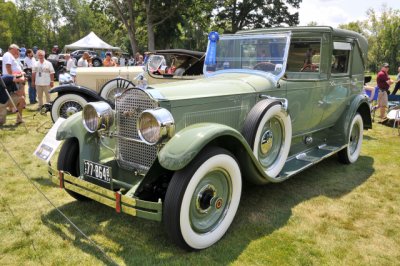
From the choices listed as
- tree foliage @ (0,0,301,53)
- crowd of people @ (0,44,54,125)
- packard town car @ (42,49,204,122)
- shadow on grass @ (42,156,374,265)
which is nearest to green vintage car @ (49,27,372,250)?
shadow on grass @ (42,156,374,265)

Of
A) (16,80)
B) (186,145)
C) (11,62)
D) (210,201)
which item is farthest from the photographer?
(11,62)

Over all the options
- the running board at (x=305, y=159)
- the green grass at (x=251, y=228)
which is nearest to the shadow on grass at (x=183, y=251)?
the green grass at (x=251, y=228)

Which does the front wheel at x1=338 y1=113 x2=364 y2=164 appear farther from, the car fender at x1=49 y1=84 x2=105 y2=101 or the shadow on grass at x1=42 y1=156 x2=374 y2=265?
the car fender at x1=49 y1=84 x2=105 y2=101

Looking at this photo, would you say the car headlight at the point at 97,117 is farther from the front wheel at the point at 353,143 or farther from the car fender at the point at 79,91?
the car fender at the point at 79,91

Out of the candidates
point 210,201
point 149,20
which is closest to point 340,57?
point 210,201

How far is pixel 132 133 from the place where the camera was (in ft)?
10.6

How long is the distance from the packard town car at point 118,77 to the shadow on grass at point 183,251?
328 cm

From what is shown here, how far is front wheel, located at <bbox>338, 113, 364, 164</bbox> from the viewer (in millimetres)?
5328

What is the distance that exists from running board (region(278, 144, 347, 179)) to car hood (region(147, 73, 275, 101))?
0.99m

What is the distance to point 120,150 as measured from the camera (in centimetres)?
336

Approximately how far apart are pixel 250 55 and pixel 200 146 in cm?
224

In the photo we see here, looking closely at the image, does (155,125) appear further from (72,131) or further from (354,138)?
(354,138)

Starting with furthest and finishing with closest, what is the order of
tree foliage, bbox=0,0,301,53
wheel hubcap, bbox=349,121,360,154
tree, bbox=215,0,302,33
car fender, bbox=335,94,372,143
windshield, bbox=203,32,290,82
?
tree, bbox=215,0,302,33, tree foliage, bbox=0,0,301,53, wheel hubcap, bbox=349,121,360,154, car fender, bbox=335,94,372,143, windshield, bbox=203,32,290,82

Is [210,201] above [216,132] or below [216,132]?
below
